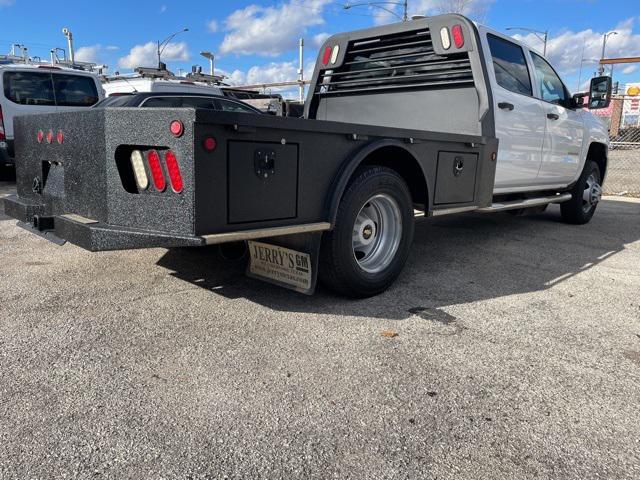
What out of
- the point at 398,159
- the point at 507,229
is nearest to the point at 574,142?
the point at 507,229

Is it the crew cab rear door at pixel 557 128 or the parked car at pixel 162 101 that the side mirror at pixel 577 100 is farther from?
the parked car at pixel 162 101

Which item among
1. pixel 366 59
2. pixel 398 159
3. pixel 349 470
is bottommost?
pixel 349 470

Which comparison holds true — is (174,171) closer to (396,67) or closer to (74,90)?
(396,67)

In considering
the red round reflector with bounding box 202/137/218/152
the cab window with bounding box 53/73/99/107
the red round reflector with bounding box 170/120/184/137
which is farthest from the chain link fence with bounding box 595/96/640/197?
the cab window with bounding box 53/73/99/107

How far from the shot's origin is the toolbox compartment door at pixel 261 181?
9.04 ft

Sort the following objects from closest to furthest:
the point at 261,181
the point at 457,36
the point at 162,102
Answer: the point at 261,181 < the point at 457,36 < the point at 162,102

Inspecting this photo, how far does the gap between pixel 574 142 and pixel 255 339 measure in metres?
5.40

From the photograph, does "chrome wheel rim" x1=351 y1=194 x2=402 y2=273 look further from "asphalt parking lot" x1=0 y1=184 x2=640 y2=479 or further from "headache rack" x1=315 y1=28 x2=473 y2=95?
"headache rack" x1=315 y1=28 x2=473 y2=95

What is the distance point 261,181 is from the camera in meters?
2.87

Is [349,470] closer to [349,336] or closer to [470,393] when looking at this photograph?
[470,393]

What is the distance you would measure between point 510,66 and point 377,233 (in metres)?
2.74

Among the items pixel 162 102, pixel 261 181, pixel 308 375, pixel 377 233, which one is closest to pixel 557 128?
pixel 377 233

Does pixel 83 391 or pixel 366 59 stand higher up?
pixel 366 59

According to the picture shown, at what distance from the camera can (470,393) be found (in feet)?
8.34
